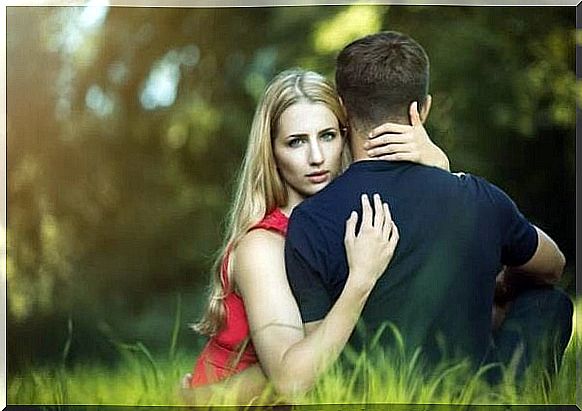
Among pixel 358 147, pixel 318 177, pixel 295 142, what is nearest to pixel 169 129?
pixel 295 142

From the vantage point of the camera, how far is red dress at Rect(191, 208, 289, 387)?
15.8 feet

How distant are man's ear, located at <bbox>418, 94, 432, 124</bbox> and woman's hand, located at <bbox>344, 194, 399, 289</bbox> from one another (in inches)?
15.9

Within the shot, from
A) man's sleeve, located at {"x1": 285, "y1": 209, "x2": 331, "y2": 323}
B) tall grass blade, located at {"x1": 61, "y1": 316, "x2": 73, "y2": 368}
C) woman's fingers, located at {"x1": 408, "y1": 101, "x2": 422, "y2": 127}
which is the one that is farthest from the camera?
tall grass blade, located at {"x1": 61, "y1": 316, "x2": 73, "y2": 368}

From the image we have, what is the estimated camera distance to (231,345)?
4.84 metres

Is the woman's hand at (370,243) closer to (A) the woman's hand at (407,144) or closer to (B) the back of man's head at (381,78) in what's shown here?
(A) the woman's hand at (407,144)

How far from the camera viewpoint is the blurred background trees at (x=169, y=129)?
4.90m

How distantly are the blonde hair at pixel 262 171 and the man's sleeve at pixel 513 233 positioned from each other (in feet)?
2.33

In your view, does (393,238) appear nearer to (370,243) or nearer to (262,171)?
(370,243)

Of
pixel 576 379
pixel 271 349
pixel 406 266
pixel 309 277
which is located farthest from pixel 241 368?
pixel 576 379

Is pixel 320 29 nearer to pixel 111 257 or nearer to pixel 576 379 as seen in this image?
pixel 111 257

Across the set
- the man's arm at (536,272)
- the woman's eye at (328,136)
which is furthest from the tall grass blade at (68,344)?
the man's arm at (536,272)

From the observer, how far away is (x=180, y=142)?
4906mm

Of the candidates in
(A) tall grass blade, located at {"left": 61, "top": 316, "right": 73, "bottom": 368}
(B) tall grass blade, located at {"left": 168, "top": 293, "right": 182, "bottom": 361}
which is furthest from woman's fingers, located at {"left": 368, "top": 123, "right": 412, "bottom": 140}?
(A) tall grass blade, located at {"left": 61, "top": 316, "right": 73, "bottom": 368}

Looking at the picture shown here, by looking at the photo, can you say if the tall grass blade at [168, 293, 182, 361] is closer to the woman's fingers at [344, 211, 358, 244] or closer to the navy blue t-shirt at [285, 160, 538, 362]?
the navy blue t-shirt at [285, 160, 538, 362]
